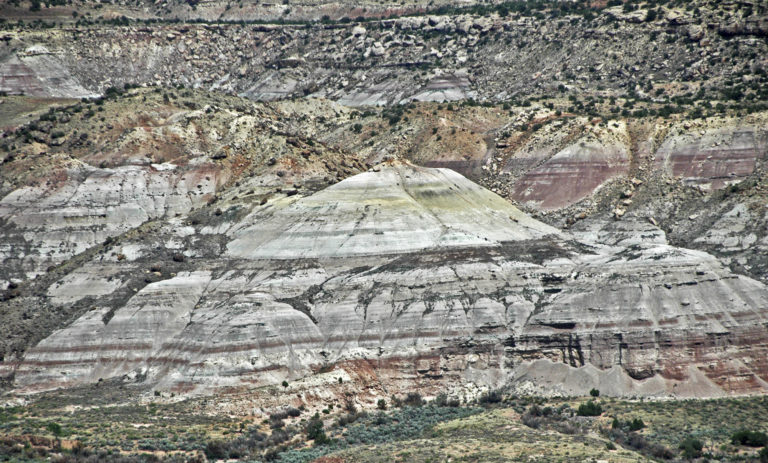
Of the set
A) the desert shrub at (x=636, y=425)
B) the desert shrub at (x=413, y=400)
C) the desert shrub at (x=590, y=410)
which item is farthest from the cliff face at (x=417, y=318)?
the desert shrub at (x=636, y=425)

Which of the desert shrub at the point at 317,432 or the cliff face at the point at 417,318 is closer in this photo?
the desert shrub at the point at 317,432

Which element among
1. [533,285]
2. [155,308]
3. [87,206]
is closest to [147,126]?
[87,206]

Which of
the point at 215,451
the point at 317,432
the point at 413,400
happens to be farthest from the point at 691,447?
the point at 215,451

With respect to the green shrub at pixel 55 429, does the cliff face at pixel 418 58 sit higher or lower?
higher

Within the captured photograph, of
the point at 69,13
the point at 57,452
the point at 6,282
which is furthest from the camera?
the point at 69,13

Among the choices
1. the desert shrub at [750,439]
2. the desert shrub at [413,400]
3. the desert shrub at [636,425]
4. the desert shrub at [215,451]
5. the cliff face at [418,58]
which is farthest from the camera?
the cliff face at [418,58]

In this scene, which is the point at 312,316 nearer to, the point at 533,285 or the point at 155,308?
the point at 155,308

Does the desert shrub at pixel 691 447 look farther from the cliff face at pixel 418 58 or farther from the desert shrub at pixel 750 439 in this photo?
the cliff face at pixel 418 58

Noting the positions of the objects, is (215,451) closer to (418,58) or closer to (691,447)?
(691,447)
